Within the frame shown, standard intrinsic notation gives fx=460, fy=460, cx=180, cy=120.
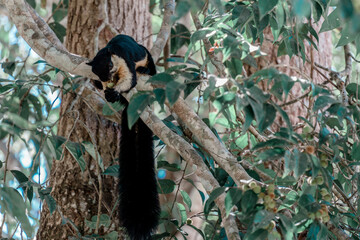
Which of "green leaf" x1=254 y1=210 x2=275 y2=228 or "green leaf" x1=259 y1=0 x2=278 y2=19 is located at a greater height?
"green leaf" x1=259 y1=0 x2=278 y2=19

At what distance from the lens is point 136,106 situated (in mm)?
1557

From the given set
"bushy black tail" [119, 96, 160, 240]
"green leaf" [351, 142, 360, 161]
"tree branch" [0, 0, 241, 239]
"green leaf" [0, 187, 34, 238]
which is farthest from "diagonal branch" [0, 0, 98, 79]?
"green leaf" [351, 142, 360, 161]

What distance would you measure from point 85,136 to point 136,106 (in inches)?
57.2

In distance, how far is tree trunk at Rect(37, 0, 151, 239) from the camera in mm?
2705

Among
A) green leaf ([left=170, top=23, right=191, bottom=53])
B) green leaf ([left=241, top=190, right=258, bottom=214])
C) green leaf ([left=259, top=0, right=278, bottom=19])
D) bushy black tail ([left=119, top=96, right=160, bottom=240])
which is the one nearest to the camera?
green leaf ([left=241, top=190, right=258, bottom=214])

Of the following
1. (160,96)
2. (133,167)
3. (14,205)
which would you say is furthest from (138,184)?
(160,96)

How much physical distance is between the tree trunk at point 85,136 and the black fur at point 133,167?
0.18 meters

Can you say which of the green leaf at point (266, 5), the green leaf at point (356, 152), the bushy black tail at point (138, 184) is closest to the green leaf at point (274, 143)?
the green leaf at point (356, 152)

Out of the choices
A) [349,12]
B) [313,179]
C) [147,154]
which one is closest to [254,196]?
[313,179]

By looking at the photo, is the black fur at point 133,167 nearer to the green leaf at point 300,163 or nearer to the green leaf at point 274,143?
the green leaf at point 274,143

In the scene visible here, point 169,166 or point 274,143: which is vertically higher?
point 169,166

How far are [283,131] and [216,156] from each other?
0.45m

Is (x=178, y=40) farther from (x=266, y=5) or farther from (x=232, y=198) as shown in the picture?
(x=232, y=198)

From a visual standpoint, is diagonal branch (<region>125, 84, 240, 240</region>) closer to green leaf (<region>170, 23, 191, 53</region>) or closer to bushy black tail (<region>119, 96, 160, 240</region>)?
bushy black tail (<region>119, 96, 160, 240</region>)
